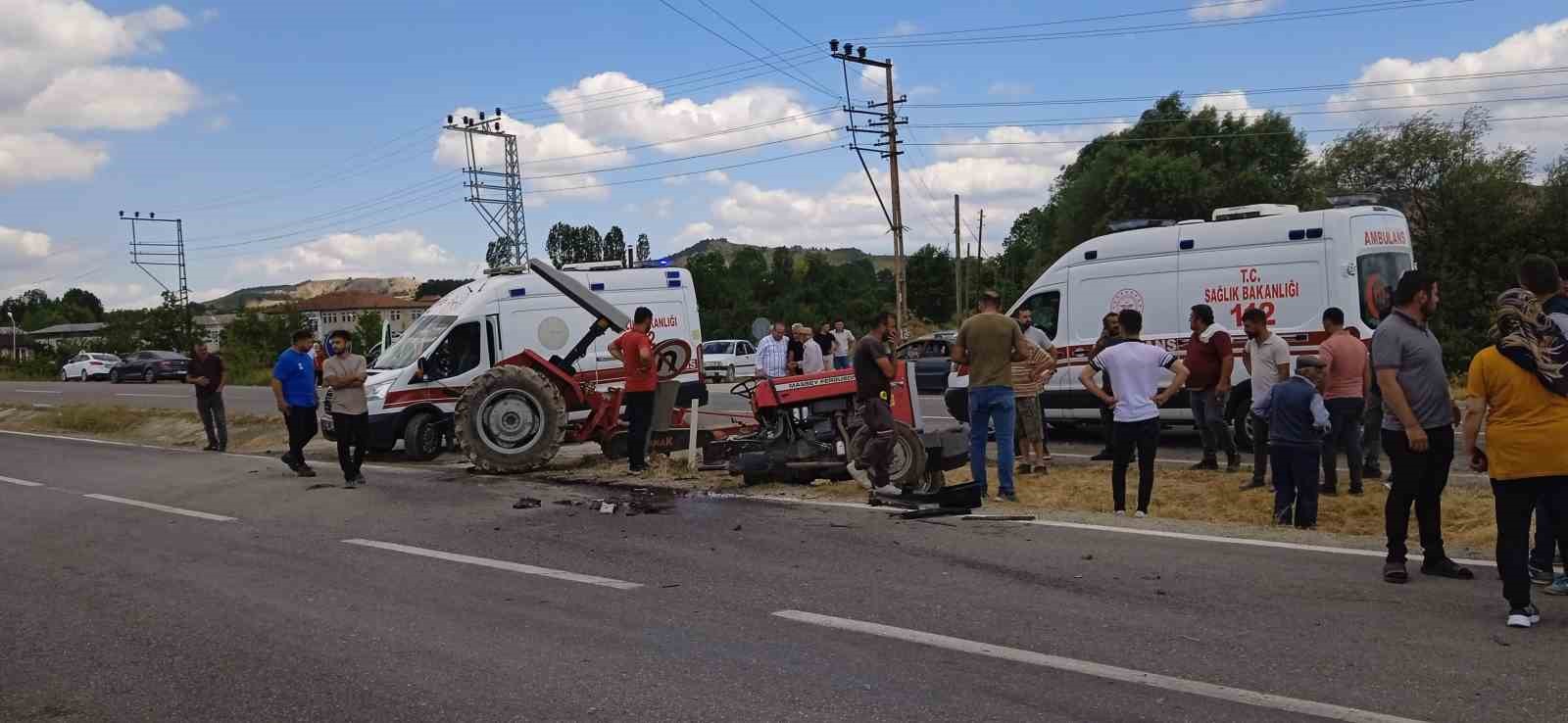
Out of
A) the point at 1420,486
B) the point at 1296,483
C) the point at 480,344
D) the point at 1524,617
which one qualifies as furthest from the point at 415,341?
the point at 1524,617

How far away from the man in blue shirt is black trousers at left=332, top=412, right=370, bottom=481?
3.19 feet

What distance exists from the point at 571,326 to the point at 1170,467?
7.88 meters

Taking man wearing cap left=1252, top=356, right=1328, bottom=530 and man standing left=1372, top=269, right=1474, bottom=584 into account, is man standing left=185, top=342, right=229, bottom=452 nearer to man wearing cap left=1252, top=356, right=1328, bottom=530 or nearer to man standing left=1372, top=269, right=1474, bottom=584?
man wearing cap left=1252, top=356, right=1328, bottom=530

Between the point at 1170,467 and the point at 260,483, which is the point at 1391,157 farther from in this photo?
the point at 260,483

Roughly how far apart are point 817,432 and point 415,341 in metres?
7.44

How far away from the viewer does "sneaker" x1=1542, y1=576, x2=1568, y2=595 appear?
5.93m

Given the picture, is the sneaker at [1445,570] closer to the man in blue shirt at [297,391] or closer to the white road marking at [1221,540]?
the white road marking at [1221,540]

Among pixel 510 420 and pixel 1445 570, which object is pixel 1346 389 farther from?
pixel 510 420

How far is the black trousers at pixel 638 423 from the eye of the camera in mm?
11797

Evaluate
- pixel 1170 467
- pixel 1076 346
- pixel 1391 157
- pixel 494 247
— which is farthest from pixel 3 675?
pixel 494 247

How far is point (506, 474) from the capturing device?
41.1ft

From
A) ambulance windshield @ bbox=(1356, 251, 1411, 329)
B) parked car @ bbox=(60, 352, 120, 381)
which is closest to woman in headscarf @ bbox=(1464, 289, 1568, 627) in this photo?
ambulance windshield @ bbox=(1356, 251, 1411, 329)

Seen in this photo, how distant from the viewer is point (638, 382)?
11.7 m

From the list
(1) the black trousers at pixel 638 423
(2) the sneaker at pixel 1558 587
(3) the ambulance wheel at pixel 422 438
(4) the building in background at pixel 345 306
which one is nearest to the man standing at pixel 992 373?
(1) the black trousers at pixel 638 423
